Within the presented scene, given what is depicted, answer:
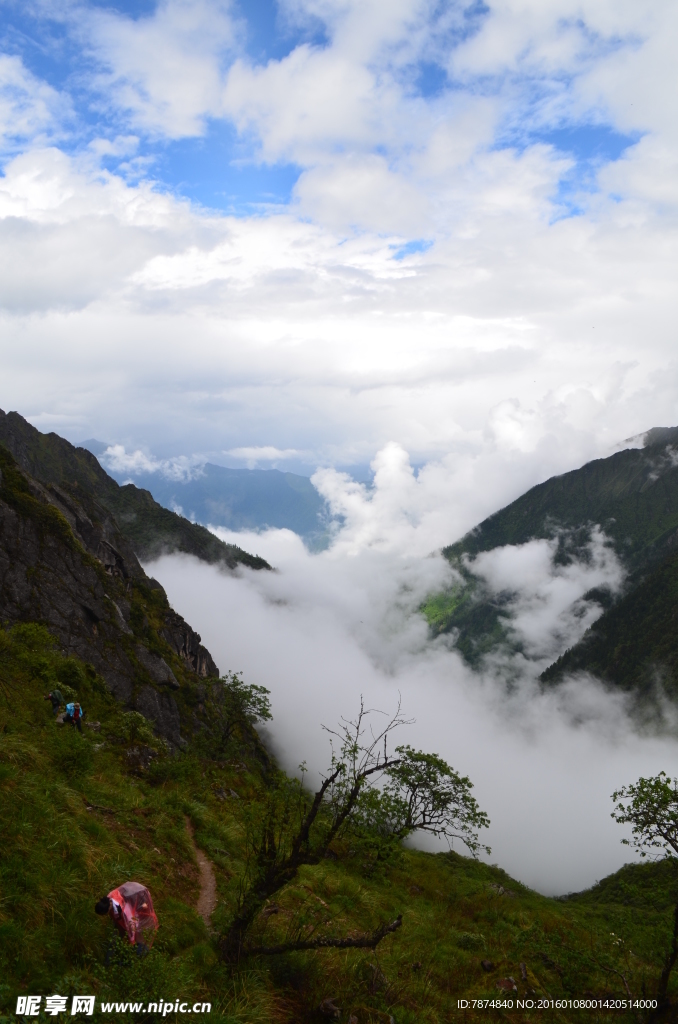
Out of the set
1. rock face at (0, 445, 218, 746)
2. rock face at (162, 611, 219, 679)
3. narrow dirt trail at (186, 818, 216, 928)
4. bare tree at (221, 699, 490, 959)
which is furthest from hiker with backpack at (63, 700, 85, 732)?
rock face at (162, 611, 219, 679)

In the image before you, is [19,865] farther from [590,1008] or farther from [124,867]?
[590,1008]

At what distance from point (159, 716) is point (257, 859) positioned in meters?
47.7

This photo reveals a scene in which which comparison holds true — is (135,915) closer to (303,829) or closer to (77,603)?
(303,829)

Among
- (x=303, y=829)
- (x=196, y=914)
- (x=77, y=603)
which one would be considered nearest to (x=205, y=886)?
(x=196, y=914)

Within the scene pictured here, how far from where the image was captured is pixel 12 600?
4203 cm

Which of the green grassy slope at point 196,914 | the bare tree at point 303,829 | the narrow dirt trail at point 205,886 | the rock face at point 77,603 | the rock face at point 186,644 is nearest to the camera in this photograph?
the green grassy slope at point 196,914

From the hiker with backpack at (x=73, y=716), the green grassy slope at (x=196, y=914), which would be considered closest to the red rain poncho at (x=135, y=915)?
the green grassy slope at (x=196, y=914)

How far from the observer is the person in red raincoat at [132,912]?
32.6 ft

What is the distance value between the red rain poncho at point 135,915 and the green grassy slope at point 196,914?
14.6 inches

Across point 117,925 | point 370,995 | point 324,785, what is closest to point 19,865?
point 117,925

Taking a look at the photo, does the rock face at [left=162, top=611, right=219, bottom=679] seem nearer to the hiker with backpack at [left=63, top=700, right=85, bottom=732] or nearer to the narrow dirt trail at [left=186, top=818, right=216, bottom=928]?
the hiker with backpack at [left=63, top=700, right=85, bottom=732]

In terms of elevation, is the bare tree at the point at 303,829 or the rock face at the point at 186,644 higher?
the rock face at the point at 186,644

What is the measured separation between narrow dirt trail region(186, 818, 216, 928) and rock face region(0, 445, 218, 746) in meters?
26.4

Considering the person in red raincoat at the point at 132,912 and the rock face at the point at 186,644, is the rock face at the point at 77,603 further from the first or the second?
the person in red raincoat at the point at 132,912
